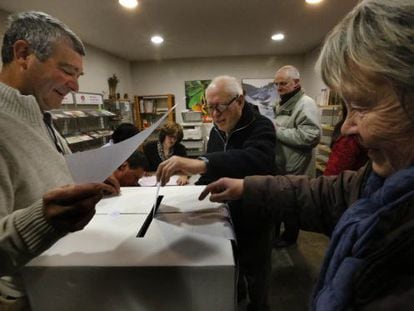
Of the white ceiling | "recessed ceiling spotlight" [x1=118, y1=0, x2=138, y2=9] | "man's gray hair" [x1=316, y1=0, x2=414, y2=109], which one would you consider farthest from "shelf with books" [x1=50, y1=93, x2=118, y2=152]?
"man's gray hair" [x1=316, y1=0, x2=414, y2=109]

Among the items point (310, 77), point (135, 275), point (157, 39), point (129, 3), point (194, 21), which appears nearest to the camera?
point (135, 275)

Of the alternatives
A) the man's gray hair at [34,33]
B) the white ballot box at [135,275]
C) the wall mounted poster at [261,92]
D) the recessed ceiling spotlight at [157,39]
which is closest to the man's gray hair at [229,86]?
the man's gray hair at [34,33]

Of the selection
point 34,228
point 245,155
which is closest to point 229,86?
point 245,155

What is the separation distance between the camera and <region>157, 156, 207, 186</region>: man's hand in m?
0.86

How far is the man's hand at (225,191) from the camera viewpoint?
0.82m

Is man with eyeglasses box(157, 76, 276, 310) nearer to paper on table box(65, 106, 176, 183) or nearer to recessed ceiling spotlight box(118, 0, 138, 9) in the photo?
paper on table box(65, 106, 176, 183)

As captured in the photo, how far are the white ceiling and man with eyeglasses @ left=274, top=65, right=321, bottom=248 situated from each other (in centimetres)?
105

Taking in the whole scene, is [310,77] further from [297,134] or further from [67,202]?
[67,202]

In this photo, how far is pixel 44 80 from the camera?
0.80 meters

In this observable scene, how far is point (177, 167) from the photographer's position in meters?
0.89

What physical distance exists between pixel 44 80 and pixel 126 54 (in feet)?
14.7

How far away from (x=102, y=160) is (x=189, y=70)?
5285mm

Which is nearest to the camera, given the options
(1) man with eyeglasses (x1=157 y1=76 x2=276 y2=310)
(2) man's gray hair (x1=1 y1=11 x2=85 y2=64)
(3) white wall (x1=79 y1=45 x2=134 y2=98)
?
(2) man's gray hair (x1=1 y1=11 x2=85 y2=64)

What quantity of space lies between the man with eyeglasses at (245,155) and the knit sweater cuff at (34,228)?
66 centimetres
